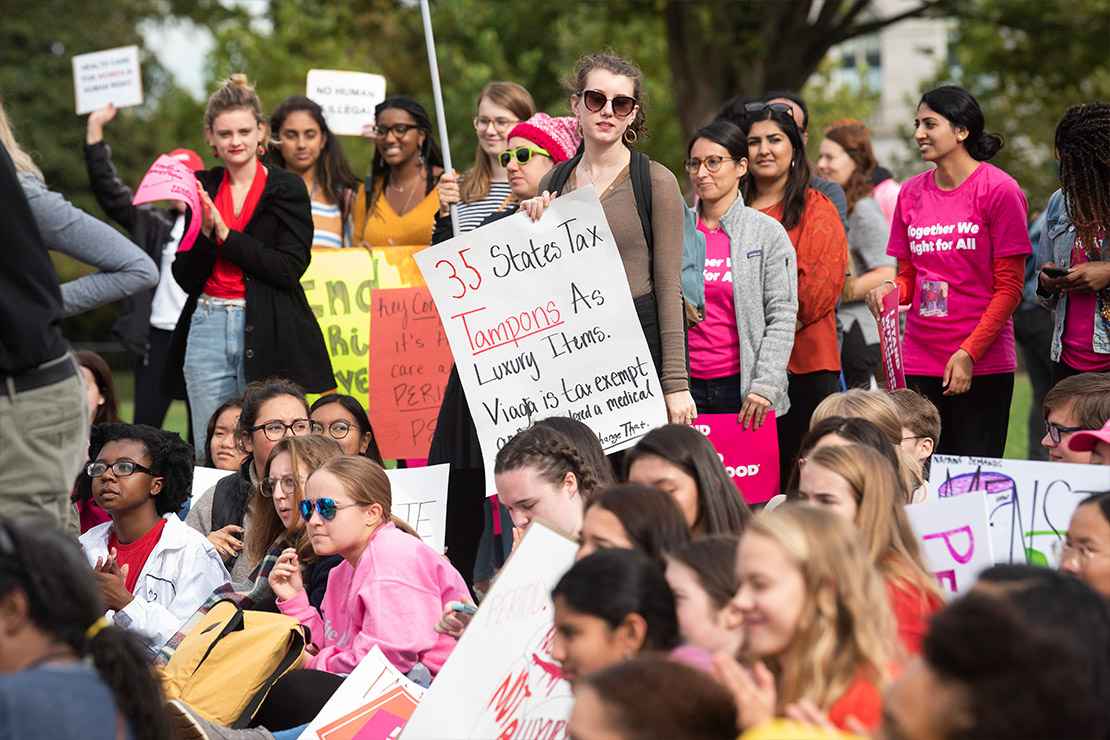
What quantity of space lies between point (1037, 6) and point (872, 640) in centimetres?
2403

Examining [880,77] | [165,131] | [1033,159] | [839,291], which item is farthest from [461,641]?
[880,77]

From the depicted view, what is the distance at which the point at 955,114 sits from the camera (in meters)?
6.91

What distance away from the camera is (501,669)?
14.6ft

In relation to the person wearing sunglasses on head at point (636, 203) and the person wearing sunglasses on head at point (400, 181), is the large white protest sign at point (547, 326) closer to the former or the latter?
the person wearing sunglasses on head at point (636, 203)

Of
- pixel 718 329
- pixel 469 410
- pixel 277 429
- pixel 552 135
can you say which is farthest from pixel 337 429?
pixel 718 329

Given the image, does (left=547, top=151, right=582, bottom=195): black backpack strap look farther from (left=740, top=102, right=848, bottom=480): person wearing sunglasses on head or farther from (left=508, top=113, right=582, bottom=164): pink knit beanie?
(left=740, top=102, right=848, bottom=480): person wearing sunglasses on head

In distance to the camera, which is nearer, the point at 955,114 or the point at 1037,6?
the point at 955,114

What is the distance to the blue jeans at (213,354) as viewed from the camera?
7.71 meters

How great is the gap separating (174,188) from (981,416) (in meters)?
3.52

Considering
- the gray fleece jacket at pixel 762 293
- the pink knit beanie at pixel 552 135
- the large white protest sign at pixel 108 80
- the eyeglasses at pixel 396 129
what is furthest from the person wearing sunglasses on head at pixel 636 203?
the large white protest sign at pixel 108 80

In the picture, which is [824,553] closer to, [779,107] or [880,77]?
[779,107]

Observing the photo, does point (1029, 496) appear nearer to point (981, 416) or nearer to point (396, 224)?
point (981, 416)

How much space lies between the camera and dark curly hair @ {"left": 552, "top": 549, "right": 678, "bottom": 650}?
3793mm

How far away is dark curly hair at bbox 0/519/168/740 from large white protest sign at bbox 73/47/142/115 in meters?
7.13
